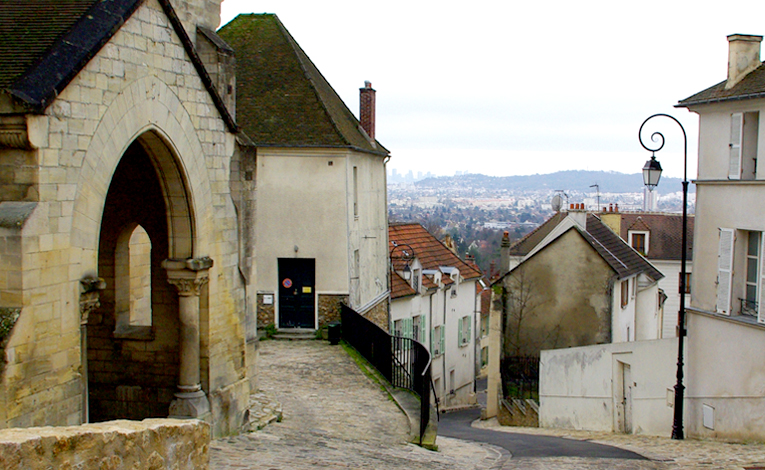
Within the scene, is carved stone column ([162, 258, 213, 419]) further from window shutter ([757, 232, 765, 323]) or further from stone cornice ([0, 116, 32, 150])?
window shutter ([757, 232, 765, 323])

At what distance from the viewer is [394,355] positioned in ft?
62.6

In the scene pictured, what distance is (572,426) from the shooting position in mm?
22672

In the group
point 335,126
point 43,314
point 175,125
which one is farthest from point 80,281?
point 335,126

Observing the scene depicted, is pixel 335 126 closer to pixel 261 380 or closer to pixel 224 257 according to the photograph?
pixel 261 380

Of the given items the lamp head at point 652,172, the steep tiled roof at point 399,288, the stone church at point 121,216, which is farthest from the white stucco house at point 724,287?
the steep tiled roof at point 399,288

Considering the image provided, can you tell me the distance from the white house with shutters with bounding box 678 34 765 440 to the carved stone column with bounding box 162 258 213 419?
11.1 metres

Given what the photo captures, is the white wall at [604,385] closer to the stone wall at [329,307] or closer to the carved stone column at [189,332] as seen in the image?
the stone wall at [329,307]

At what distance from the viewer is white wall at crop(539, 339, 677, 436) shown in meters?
19.4

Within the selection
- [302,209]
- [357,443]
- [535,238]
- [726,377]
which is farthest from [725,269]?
[535,238]

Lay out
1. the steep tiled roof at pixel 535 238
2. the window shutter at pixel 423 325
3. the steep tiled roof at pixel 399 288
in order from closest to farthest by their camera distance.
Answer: the steep tiled roof at pixel 399 288, the window shutter at pixel 423 325, the steep tiled roof at pixel 535 238

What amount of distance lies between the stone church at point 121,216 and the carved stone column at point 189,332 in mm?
22

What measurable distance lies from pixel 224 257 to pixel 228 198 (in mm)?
1027

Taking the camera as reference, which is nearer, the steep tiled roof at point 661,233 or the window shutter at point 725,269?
the window shutter at point 725,269

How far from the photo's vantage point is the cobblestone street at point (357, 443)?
11133 mm
